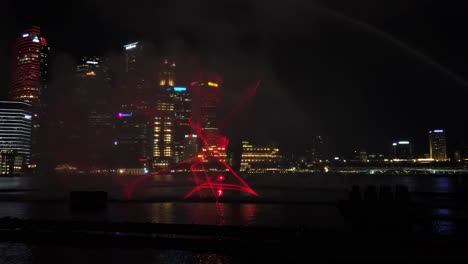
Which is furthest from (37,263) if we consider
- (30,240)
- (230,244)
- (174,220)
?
(174,220)

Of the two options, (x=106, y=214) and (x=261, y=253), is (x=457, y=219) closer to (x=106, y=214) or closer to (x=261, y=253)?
(x=261, y=253)

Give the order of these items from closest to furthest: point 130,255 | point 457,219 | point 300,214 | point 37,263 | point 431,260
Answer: point 431,260 → point 37,263 → point 130,255 → point 457,219 → point 300,214

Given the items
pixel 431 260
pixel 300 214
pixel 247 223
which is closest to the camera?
pixel 431 260

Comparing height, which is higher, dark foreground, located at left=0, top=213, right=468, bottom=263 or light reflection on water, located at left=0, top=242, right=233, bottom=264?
dark foreground, located at left=0, top=213, right=468, bottom=263

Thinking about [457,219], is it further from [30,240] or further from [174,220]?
[30,240]

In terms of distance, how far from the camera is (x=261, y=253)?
1677cm

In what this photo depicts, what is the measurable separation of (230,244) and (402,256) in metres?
7.66

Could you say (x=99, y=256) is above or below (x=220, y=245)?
below

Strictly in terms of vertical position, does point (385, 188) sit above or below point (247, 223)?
above

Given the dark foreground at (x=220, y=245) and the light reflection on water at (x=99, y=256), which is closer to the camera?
the dark foreground at (x=220, y=245)

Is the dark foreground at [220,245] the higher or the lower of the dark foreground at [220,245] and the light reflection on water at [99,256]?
the higher

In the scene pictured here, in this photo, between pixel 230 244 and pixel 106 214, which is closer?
pixel 230 244

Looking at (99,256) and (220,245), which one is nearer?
(99,256)

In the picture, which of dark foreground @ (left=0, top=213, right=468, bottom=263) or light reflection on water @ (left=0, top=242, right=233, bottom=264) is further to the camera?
light reflection on water @ (left=0, top=242, right=233, bottom=264)
